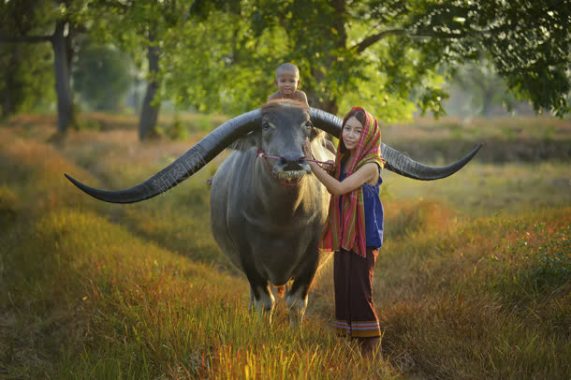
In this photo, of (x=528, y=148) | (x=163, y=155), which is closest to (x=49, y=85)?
(x=163, y=155)

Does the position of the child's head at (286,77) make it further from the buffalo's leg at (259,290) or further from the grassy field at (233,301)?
the grassy field at (233,301)

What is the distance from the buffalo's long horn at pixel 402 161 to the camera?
4.30 m

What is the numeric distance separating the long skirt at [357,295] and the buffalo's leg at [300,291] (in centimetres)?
75

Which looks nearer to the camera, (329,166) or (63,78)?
(329,166)

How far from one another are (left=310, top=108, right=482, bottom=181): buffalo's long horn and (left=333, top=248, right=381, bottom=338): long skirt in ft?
3.15

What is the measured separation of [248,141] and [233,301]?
154 centimetres

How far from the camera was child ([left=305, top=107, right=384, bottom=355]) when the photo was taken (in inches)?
145

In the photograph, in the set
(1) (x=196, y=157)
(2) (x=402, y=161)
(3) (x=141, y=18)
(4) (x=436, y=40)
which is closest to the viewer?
(1) (x=196, y=157)

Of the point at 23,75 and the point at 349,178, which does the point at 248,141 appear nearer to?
the point at 349,178

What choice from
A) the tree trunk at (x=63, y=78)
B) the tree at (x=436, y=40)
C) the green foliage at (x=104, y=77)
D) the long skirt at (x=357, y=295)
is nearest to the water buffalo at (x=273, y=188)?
the long skirt at (x=357, y=295)

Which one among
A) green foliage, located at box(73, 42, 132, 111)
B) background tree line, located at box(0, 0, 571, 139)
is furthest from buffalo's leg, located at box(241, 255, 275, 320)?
green foliage, located at box(73, 42, 132, 111)

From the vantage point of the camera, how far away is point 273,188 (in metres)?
3.95

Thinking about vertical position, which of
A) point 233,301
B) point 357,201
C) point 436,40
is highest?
point 436,40

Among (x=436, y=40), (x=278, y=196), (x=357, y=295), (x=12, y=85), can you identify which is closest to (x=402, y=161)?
(x=278, y=196)
